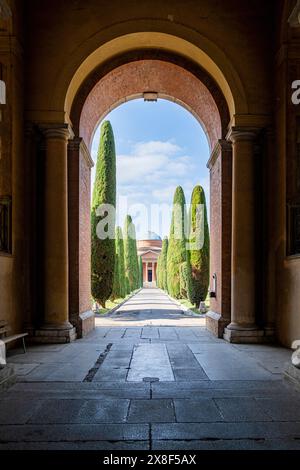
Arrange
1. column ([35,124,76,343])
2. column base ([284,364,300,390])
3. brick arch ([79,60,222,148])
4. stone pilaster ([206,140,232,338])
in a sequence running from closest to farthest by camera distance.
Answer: column base ([284,364,300,390]) < column ([35,124,76,343]) < stone pilaster ([206,140,232,338]) < brick arch ([79,60,222,148])

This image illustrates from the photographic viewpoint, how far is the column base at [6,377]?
18.9 feet

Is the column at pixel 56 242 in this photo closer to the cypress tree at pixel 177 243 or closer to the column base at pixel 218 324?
the column base at pixel 218 324

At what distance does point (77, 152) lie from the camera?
36.2 ft

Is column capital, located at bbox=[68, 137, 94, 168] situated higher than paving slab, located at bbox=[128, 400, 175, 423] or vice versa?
column capital, located at bbox=[68, 137, 94, 168]

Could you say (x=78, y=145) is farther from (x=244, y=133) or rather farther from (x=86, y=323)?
(x=86, y=323)

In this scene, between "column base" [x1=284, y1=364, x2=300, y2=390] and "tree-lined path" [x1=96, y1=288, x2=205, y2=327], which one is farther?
"tree-lined path" [x1=96, y1=288, x2=205, y2=327]

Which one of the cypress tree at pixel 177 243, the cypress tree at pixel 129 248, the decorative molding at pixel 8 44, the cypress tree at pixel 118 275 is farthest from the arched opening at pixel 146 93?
the cypress tree at pixel 129 248

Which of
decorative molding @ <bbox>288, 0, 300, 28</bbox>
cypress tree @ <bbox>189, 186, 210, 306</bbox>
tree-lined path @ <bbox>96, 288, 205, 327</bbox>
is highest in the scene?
decorative molding @ <bbox>288, 0, 300, 28</bbox>

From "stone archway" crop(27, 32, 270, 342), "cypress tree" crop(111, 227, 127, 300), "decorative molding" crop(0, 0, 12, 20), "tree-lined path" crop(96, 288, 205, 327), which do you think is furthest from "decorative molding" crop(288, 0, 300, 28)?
"cypress tree" crop(111, 227, 127, 300)

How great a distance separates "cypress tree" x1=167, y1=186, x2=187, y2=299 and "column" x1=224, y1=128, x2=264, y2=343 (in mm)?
20539

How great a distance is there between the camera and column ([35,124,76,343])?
992 cm

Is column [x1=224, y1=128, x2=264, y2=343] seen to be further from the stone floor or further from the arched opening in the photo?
the stone floor

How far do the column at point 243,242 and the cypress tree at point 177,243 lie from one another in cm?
2054

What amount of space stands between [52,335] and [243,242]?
4660 millimetres
